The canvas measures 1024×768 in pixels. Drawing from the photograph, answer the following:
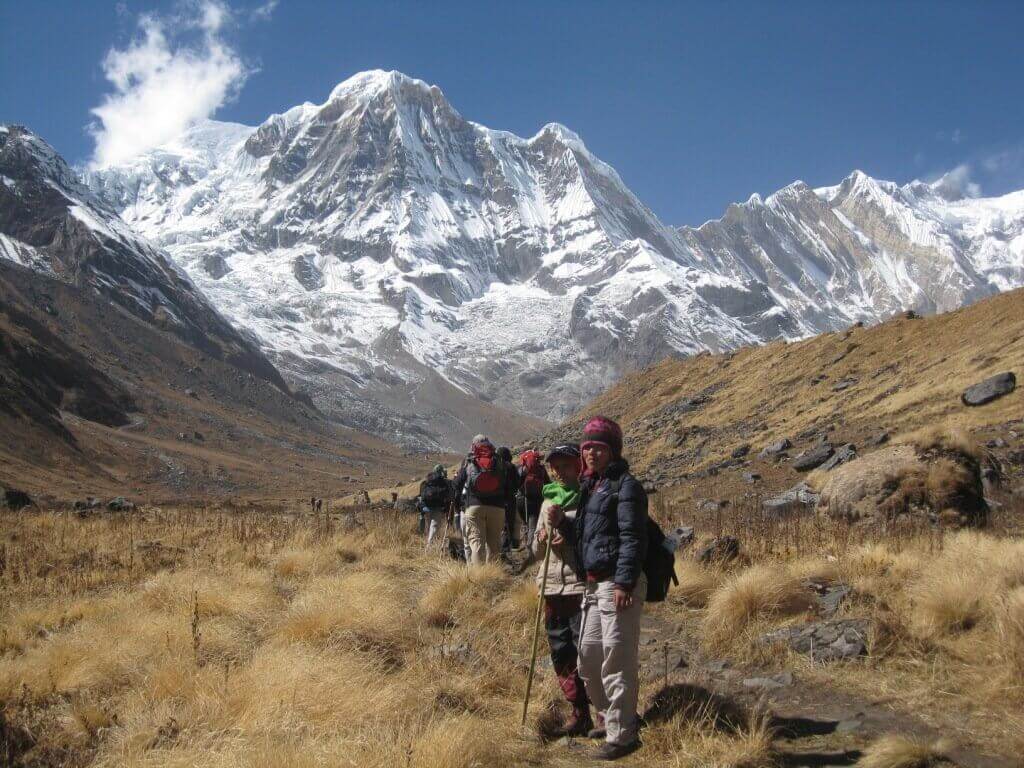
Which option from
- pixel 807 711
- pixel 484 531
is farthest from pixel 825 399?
pixel 807 711

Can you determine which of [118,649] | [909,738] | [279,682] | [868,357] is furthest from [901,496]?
[868,357]

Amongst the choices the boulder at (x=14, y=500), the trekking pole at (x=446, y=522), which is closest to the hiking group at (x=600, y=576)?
the trekking pole at (x=446, y=522)

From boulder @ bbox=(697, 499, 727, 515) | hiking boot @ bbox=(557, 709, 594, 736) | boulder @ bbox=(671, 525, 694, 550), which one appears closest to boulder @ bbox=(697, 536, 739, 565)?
boulder @ bbox=(671, 525, 694, 550)

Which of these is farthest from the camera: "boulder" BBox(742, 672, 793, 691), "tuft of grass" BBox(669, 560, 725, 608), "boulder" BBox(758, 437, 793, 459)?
"boulder" BBox(758, 437, 793, 459)

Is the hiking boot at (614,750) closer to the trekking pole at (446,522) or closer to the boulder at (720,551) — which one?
the boulder at (720,551)

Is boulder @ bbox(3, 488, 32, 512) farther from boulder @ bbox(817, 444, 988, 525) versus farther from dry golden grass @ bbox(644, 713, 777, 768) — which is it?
dry golden grass @ bbox(644, 713, 777, 768)

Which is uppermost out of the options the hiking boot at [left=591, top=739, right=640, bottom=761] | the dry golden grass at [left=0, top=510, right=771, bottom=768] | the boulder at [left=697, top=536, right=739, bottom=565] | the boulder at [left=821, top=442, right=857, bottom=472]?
the boulder at [left=821, top=442, right=857, bottom=472]

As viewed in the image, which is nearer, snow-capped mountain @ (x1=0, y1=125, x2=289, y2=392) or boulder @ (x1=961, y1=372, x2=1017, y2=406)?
boulder @ (x1=961, y1=372, x2=1017, y2=406)

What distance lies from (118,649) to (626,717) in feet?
13.3

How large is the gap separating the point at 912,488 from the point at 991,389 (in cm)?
1035

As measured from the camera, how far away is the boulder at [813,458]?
64.1 feet

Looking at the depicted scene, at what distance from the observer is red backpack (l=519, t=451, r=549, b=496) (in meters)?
11.5

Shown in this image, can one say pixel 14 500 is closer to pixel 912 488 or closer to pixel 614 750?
pixel 614 750

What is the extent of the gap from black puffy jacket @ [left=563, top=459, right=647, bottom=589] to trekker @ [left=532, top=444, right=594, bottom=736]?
0.76ft
